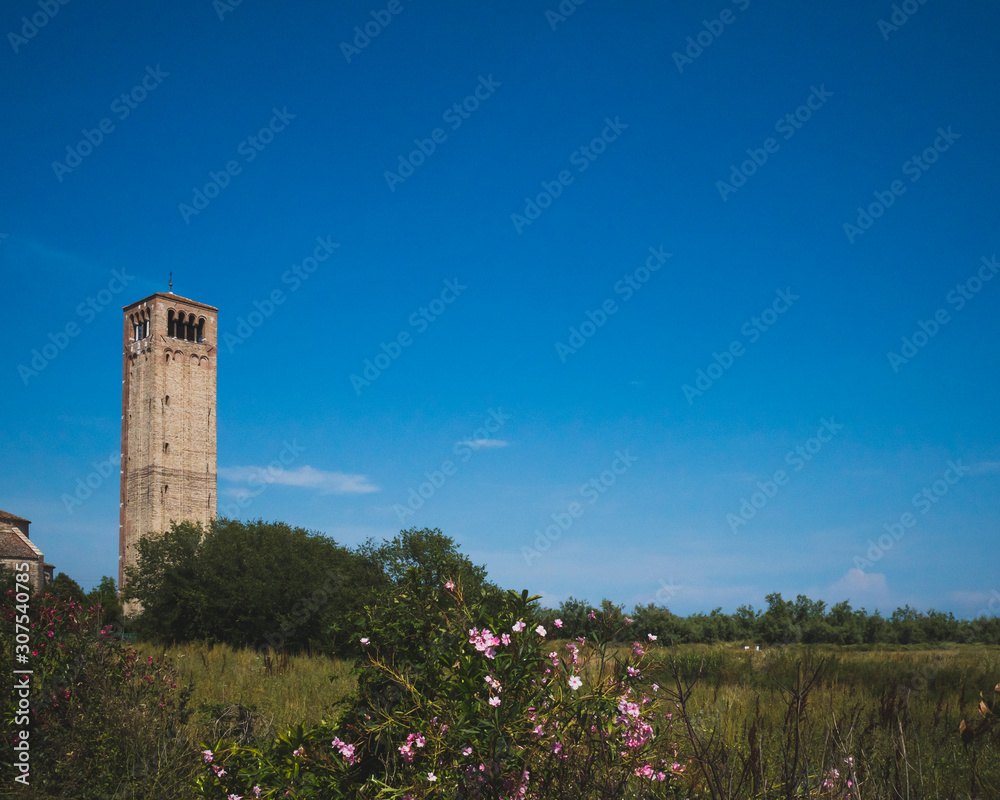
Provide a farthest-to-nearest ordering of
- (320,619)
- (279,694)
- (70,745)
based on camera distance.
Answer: (320,619), (279,694), (70,745)

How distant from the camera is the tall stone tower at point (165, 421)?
60.0m

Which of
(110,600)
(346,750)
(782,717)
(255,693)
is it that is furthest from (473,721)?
(110,600)

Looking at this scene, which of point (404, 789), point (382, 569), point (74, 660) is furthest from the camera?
point (382, 569)

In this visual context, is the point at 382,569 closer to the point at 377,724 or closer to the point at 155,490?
the point at 377,724

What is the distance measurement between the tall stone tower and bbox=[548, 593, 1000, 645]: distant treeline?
46.7 meters

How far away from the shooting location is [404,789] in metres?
3.62

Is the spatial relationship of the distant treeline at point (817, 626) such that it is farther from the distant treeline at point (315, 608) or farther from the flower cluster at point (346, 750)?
the flower cluster at point (346, 750)

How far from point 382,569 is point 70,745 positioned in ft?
63.0

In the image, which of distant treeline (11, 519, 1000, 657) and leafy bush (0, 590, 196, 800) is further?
distant treeline (11, 519, 1000, 657)

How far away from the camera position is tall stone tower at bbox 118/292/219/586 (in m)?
60.0

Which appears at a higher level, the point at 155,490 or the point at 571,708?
the point at 155,490

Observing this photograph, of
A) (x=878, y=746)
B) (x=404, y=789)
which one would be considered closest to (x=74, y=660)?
(x=404, y=789)

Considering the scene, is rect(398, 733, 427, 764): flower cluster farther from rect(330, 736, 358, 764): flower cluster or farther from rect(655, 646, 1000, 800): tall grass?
rect(655, 646, 1000, 800): tall grass

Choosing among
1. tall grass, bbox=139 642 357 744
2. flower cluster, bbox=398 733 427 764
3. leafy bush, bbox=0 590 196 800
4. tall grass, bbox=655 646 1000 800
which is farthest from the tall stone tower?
flower cluster, bbox=398 733 427 764
